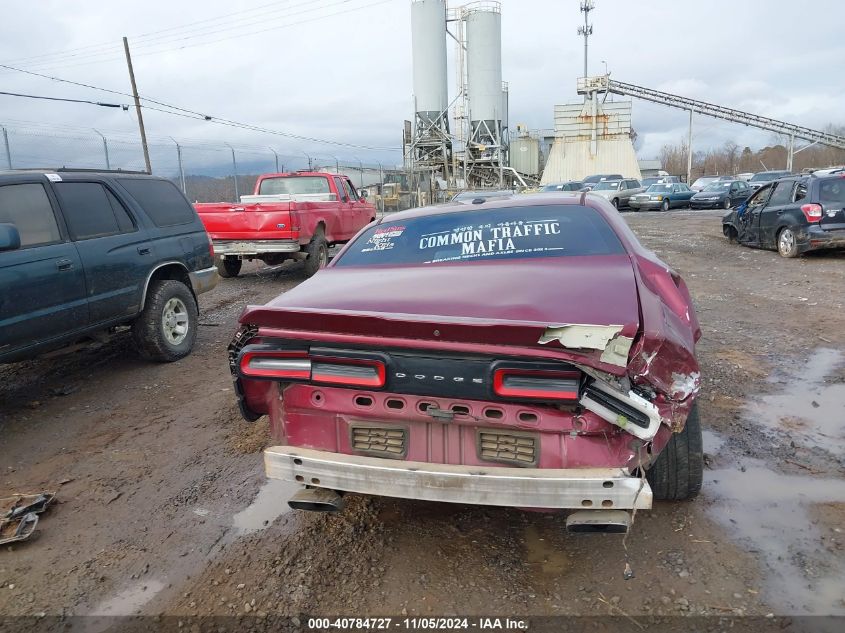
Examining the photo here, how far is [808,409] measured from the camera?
181 inches

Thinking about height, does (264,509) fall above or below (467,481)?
below

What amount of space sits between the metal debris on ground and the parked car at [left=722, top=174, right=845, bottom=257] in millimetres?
12377

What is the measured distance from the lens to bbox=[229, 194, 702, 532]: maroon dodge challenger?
237 centimetres

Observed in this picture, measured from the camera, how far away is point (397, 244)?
398cm

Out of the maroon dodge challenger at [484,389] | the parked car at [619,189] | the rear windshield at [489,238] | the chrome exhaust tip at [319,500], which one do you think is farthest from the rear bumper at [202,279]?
the parked car at [619,189]

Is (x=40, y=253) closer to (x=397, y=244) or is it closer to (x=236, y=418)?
(x=236, y=418)

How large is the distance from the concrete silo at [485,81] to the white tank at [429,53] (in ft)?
6.92

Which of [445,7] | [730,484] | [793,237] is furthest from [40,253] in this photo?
[445,7]

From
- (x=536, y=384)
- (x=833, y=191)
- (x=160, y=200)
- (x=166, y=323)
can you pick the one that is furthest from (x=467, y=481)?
(x=833, y=191)

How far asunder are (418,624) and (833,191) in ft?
39.2

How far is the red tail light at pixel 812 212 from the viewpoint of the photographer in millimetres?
11258

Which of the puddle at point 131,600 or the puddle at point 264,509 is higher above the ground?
the puddle at point 131,600

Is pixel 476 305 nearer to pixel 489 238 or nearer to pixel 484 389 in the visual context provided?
pixel 484 389

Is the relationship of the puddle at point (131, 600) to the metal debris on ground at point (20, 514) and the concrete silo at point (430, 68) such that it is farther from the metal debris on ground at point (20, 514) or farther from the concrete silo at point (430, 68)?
the concrete silo at point (430, 68)
